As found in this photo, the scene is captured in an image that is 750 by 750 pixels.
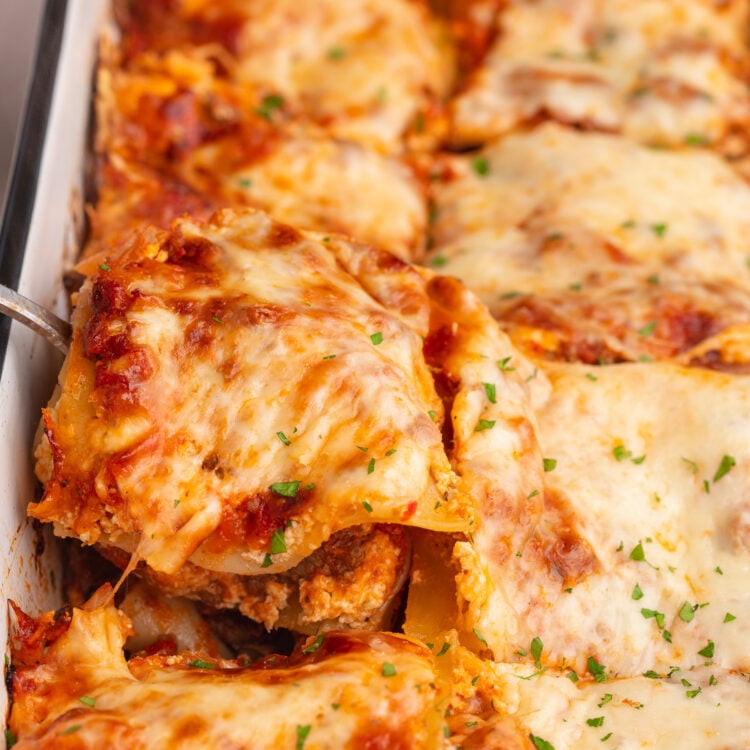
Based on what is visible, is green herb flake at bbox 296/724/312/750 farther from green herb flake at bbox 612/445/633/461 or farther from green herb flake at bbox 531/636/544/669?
green herb flake at bbox 612/445/633/461

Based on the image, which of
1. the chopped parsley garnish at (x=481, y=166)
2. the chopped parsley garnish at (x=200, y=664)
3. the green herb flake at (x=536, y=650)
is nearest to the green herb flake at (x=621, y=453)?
the green herb flake at (x=536, y=650)

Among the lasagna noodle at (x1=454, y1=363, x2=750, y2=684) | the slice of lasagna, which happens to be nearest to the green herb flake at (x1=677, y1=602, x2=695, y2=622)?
the lasagna noodle at (x1=454, y1=363, x2=750, y2=684)

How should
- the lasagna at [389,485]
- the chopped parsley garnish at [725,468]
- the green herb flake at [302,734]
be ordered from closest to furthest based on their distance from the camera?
the green herb flake at [302,734]
the lasagna at [389,485]
the chopped parsley garnish at [725,468]

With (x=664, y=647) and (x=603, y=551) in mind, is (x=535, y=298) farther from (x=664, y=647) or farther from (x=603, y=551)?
(x=664, y=647)

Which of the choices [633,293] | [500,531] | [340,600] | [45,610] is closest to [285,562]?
[340,600]

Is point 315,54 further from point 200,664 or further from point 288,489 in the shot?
point 200,664

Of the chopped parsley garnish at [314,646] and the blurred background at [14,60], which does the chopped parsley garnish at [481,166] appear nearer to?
the blurred background at [14,60]
